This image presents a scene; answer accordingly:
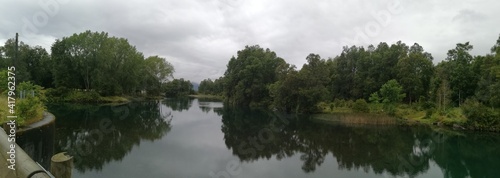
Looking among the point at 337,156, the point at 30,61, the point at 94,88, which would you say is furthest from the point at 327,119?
the point at 30,61

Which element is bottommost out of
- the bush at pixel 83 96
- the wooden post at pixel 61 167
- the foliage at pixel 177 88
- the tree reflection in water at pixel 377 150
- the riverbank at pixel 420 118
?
the tree reflection in water at pixel 377 150

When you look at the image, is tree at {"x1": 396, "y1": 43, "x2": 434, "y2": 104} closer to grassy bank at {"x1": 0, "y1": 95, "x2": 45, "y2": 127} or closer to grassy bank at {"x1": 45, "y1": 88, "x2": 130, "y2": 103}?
grassy bank at {"x1": 0, "y1": 95, "x2": 45, "y2": 127}

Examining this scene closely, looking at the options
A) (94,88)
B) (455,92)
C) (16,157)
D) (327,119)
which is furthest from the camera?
(94,88)

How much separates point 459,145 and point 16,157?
998 inches

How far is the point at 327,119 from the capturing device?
3638 cm

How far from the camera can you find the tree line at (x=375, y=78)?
38.7 metres

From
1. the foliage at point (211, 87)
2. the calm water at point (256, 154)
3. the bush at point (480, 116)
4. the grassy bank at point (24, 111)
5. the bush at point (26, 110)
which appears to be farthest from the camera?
the foliage at point (211, 87)

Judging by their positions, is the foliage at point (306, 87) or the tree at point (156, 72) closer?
the foliage at point (306, 87)

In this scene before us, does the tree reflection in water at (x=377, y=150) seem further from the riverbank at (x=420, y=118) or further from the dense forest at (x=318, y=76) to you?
the dense forest at (x=318, y=76)

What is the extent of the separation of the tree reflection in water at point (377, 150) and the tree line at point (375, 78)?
12767mm

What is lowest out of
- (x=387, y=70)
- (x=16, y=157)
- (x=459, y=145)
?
(x=459, y=145)

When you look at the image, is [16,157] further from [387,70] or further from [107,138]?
[387,70]

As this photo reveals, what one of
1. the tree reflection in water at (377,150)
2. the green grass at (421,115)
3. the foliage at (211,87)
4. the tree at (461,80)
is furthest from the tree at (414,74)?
the foliage at (211,87)

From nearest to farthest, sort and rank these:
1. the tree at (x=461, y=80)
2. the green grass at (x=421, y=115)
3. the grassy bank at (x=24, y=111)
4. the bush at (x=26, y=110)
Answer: the grassy bank at (x=24, y=111), the bush at (x=26, y=110), the green grass at (x=421, y=115), the tree at (x=461, y=80)
